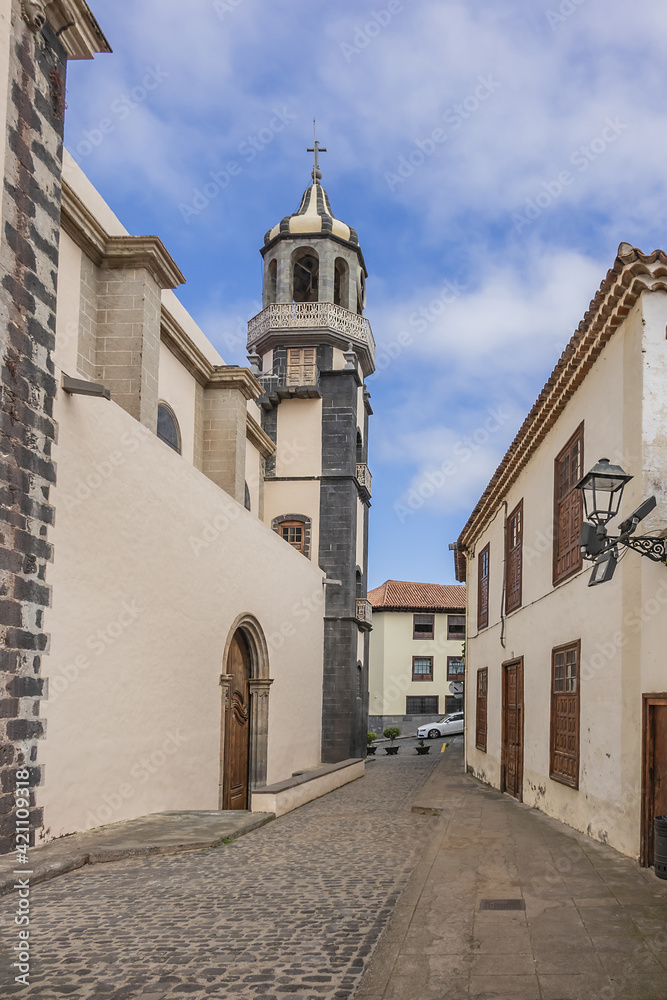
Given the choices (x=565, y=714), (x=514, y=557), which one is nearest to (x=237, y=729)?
(x=514, y=557)

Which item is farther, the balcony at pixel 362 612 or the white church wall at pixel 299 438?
the balcony at pixel 362 612

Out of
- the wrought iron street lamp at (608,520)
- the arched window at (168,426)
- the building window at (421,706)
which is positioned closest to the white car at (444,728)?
the building window at (421,706)

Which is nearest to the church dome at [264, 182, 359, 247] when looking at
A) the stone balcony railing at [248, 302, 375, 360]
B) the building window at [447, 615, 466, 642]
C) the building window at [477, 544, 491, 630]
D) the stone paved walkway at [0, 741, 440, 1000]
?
the stone balcony railing at [248, 302, 375, 360]

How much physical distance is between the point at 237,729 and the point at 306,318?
563 inches

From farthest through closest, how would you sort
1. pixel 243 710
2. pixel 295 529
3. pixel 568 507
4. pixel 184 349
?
pixel 295 529 → pixel 184 349 → pixel 243 710 → pixel 568 507

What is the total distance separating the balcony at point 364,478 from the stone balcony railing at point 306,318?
360 cm

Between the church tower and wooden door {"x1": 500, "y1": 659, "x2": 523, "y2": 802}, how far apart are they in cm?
871

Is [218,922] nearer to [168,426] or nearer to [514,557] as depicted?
[514,557]

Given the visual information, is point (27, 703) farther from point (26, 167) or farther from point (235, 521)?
point (235, 521)

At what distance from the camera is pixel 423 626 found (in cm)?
4316

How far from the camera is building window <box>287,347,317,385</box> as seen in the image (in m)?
25.2

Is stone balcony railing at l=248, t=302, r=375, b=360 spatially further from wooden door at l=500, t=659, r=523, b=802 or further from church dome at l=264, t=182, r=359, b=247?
wooden door at l=500, t=659, r=523, b=802

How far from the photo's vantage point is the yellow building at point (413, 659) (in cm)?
4184

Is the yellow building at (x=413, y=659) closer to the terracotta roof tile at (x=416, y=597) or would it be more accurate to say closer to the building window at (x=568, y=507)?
the terracotta roof tile at (x=416, y=597)
